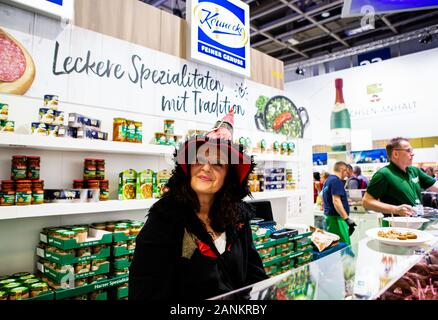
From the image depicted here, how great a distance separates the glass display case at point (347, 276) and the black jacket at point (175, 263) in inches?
12.5

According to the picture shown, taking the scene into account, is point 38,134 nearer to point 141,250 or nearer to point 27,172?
point 27,172

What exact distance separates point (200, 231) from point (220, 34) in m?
2.78

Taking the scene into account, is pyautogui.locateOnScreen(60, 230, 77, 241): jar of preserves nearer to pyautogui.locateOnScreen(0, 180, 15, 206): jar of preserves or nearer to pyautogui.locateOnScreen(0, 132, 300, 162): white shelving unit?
pyautogui.locateOnScreen(0, 180, 15, 206): jar of preserves

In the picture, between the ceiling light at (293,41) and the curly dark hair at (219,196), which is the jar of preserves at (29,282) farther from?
the ceiling light at (293,41)

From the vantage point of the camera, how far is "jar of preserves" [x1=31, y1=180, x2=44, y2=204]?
1.95 m

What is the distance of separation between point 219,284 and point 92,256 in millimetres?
1171

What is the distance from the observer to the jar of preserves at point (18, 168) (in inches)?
76.8

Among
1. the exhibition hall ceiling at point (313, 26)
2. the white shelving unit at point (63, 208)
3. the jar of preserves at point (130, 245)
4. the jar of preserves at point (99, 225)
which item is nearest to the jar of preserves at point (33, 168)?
the white shelving unit at point (63, 208)

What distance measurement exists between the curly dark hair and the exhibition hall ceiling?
5839 mm

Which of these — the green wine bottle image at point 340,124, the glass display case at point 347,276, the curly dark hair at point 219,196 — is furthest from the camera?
the green wine bottle image at point 340,124

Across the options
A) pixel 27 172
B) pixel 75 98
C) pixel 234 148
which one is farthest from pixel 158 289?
pixel 75 98

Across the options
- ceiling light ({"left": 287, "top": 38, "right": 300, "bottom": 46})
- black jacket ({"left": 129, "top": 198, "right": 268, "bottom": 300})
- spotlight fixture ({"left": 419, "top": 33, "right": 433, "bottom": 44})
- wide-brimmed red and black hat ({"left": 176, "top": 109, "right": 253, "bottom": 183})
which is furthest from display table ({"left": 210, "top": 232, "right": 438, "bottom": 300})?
ceiling light ({"left": 287, "top": 38, "right": 300, "bottom": 46})

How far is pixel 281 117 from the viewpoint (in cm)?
456

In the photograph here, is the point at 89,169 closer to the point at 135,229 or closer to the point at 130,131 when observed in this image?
the point at 130,131
